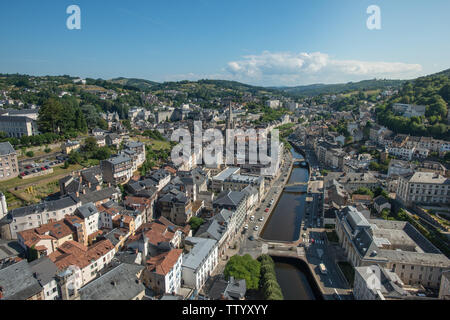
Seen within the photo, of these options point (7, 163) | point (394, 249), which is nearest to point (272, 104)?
point (394, 249)

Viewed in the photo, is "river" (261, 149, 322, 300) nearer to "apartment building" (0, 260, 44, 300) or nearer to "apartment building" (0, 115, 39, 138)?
"apartment building" (0, 260, 44, 300)

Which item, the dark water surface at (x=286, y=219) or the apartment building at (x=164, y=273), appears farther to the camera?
the dark water surface at (x=286, y=219)

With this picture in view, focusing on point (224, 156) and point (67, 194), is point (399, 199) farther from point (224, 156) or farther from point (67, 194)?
point (67, 194)

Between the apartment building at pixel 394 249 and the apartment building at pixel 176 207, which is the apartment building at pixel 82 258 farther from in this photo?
the apartment building at pixel 394 249

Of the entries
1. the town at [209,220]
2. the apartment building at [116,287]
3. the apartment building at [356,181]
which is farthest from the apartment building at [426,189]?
the apartment building at [116,287]
